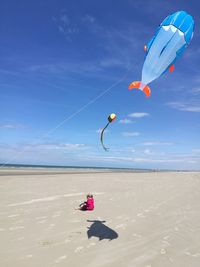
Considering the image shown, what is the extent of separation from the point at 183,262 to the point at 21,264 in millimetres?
4286

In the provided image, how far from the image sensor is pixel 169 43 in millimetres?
11227

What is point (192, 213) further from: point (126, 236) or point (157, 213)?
point (126, 236)

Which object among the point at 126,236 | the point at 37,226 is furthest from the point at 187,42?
the point at 37,226

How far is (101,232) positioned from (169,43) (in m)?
7.28

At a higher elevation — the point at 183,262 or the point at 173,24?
the point at 173,24

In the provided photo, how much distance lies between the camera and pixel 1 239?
9.47m

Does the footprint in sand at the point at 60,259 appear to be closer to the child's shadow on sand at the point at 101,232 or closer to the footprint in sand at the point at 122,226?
the child's shadow on sand at the point at 101,232

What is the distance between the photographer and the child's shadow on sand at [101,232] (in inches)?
406

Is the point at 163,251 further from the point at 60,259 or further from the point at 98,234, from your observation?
the point at 60,259

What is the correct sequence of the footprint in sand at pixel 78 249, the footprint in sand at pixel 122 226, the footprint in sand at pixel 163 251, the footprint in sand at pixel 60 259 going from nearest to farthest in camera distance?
the footprint in sand at pixel 60 259 → the footprint in sand at pixel 78 249 → the footprint in sand at pixel 163 251 → the footprint in sand at pixel 122 226

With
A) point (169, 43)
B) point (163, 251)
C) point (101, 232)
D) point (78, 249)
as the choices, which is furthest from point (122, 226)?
point (169, 43)

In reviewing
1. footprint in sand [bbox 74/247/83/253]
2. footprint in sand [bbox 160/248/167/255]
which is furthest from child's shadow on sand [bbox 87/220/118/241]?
footprint in sand [bbox 160/248/167/255]

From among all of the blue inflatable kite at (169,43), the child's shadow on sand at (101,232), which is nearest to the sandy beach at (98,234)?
the child's shadow on sand at (101,232)

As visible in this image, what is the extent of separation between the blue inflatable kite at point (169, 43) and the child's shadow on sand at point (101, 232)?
5.17m
